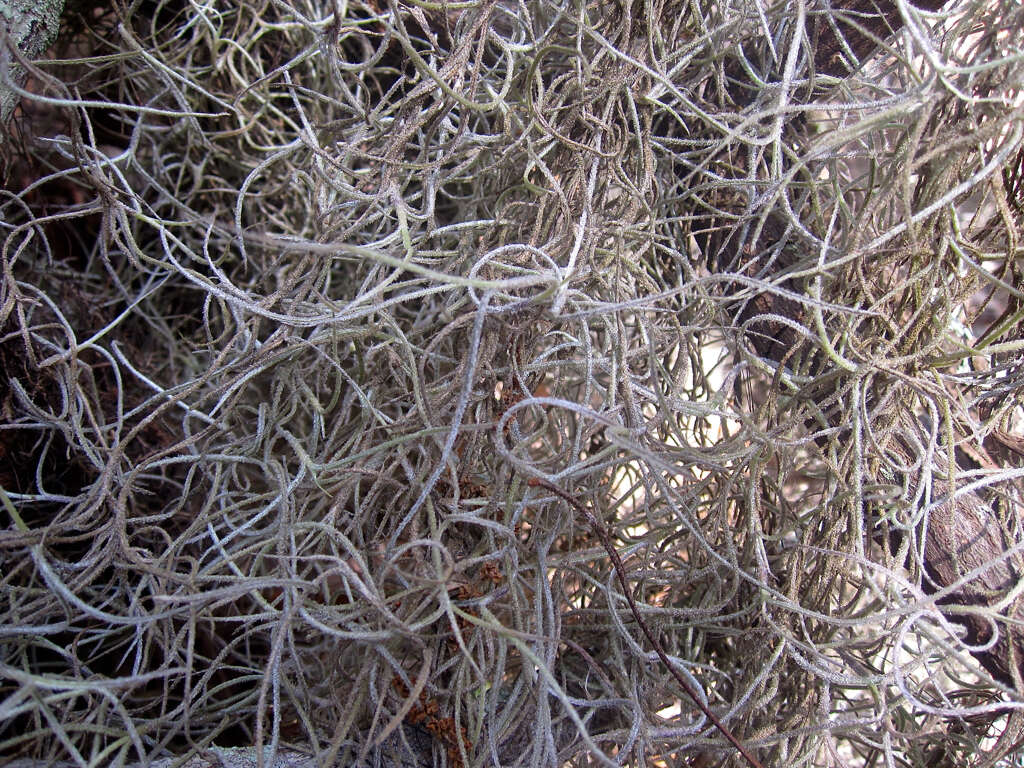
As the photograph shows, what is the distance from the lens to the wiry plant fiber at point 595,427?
57cm

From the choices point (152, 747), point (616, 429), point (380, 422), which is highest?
point (616, 429)

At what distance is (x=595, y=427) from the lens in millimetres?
678

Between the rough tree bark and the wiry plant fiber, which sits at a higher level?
the rough tree bark

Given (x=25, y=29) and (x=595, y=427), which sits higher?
(x=25, y=29)

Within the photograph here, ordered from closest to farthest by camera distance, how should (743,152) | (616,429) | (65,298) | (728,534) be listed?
1. (616,429)
2. (728,534)
3. (743,152)
4. (65,298)

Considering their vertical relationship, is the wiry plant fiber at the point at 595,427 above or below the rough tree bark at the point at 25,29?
below

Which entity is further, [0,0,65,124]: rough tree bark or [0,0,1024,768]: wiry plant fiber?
[0,0,65,124]: rough tree bark

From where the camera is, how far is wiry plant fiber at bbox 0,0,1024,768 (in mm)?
568

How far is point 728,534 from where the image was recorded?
0.61 metres

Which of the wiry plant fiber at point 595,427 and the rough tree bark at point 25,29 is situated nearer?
the wiry plant fiber at point 595,427

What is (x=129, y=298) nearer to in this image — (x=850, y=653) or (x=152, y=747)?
(x=152, y=747)

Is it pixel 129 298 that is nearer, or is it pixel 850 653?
pixel 850 653

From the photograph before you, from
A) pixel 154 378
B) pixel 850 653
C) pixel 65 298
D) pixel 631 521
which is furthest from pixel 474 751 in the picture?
pixel 65 298

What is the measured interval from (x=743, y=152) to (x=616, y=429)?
38cm
